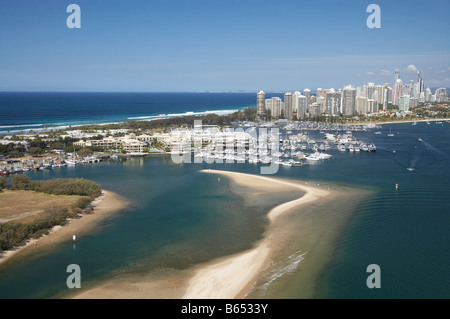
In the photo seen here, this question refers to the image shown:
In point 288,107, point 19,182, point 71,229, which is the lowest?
point 71,229

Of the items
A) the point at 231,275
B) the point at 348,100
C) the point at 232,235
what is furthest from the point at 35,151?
the point at 348,100

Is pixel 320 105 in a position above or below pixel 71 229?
above

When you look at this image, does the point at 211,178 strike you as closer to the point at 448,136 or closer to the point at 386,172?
the point at 386,172

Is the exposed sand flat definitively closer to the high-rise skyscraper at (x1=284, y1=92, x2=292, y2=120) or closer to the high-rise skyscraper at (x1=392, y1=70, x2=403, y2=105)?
the high-rise skyscraper at (x1=284, y1=92, x2=292, y2=120)

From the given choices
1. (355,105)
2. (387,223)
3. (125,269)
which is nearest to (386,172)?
(387,223)

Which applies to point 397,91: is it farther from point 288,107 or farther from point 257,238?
A: point 257,238

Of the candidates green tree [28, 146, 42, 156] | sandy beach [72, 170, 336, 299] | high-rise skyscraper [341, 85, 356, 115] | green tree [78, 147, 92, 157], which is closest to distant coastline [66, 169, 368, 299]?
sandy beach [72, 170, 336, 299]
